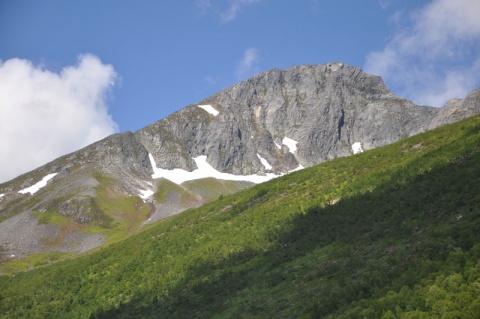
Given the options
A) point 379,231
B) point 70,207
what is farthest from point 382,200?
point 70,207

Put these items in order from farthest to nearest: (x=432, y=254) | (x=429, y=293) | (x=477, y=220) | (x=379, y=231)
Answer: (x=379, y=231) → (x=477, y=220) → (x=432, y=254) → (x=429, y=293)

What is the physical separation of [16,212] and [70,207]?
2377 centimetres

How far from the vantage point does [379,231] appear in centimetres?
2619

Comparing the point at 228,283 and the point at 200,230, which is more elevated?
the point at 200,230

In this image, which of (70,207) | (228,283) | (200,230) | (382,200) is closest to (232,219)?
(200,230)

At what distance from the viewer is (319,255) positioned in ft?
90.7

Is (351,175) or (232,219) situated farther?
(232,219)

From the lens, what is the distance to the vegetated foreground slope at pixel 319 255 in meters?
16.9

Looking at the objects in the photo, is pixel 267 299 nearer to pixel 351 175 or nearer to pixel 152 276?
pixel 152 276

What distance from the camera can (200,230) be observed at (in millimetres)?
46625

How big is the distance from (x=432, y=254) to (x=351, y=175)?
2520 cm

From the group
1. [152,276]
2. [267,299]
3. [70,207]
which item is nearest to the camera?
[267,299]

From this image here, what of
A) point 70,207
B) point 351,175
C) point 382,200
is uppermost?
point 70,207

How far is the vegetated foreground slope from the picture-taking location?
1691cm
